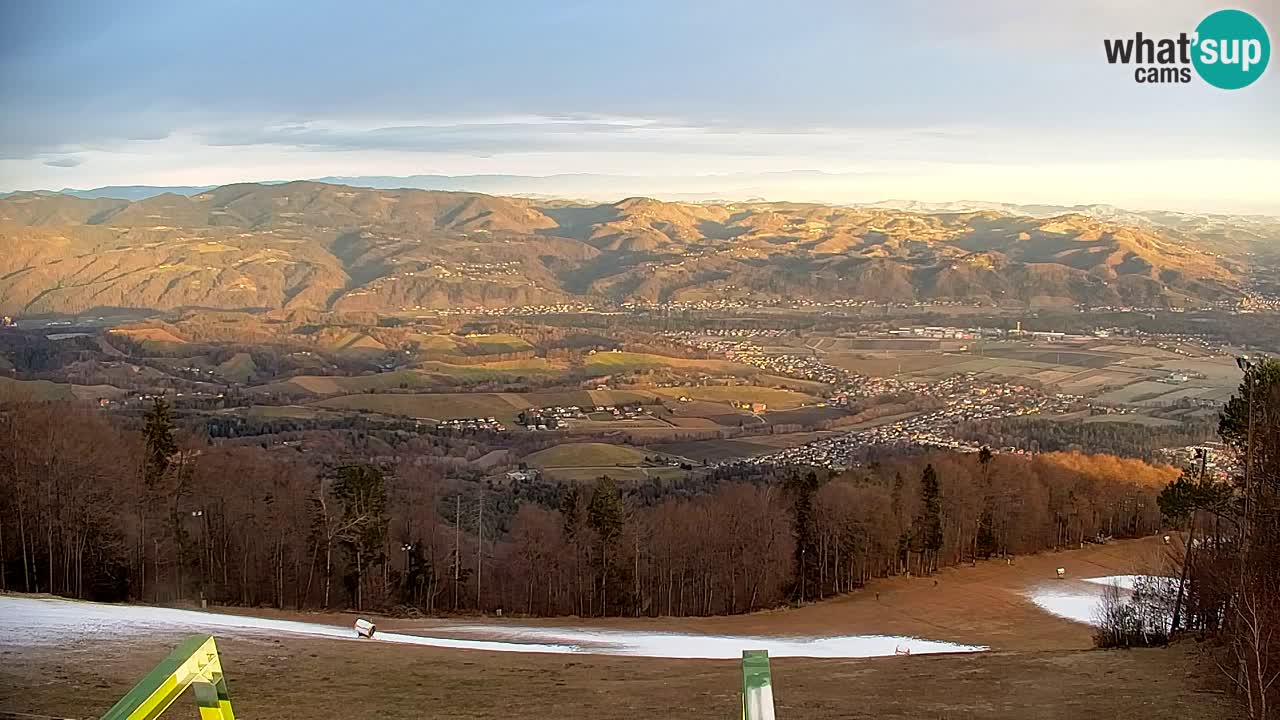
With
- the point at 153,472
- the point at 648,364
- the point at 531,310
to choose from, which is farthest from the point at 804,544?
the point at 531,310

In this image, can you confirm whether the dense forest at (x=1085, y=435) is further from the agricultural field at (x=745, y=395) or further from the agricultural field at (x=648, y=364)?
the agricultural field at (x=648, y=364)

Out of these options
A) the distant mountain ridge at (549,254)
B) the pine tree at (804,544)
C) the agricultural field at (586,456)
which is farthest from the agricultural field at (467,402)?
the pine tree at (804,544)

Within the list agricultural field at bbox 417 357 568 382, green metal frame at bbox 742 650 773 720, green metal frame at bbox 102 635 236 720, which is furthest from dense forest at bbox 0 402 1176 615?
agricultural field at bbox 417 357 568 382

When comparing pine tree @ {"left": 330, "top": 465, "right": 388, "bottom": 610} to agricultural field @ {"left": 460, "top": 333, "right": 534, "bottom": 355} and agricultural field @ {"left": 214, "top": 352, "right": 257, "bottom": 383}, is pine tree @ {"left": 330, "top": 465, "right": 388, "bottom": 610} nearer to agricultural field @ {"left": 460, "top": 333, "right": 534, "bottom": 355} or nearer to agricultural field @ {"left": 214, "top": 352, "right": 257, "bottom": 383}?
agricultural field @ {"left": 214, "top": 352, "right": 257, "bottom": 383}

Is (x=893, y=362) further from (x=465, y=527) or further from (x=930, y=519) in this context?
(x=465, y=527)

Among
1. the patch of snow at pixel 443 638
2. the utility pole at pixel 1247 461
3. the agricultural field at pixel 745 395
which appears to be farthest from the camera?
the agricultural field at pixel 745 395

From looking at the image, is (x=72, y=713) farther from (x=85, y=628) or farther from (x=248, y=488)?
(x=248, y=488)
